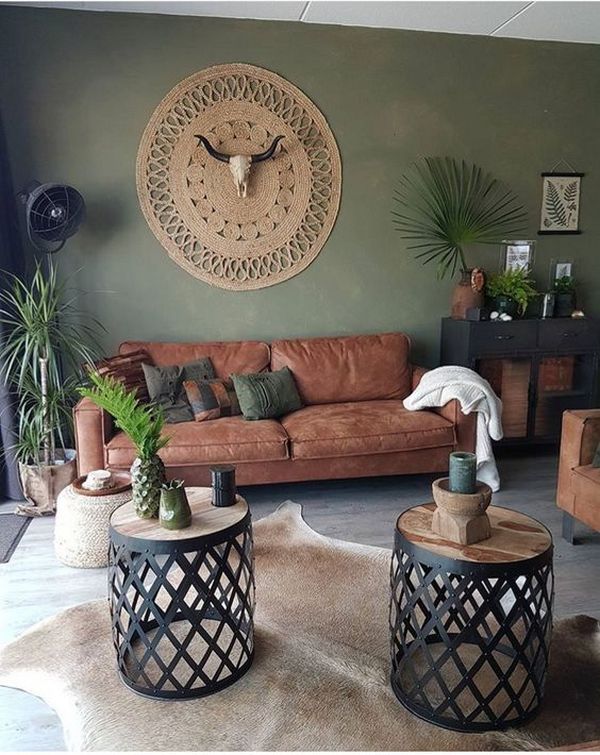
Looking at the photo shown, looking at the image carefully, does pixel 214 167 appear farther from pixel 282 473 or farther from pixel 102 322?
pixel 282 473

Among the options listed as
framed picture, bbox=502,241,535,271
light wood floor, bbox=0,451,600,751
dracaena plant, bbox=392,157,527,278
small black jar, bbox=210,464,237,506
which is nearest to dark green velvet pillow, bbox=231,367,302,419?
light wood floor, bbox=0,451,600,751

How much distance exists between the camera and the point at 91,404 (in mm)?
3236

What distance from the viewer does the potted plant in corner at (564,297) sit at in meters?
4.30

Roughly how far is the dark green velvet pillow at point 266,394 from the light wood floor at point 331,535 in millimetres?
461

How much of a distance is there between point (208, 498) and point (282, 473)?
128 centimetres

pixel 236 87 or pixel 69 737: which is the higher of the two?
pixel 236 87

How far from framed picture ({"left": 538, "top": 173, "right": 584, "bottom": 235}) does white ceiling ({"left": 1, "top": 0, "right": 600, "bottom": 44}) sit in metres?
0.92

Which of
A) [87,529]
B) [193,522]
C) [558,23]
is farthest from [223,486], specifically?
[558,23]

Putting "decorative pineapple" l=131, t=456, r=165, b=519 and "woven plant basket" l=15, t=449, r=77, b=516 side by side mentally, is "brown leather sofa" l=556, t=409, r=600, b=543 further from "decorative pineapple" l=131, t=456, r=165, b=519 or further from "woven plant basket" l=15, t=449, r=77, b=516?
"woven plant basket" l=15, t=449, r=77, b=516

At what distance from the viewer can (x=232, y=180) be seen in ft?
13.3

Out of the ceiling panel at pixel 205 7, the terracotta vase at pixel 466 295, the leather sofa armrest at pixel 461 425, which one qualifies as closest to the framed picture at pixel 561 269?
the terracotta vase at pixel 466 295

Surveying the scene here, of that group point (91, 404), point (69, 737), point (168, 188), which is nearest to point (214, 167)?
point (168, 188)

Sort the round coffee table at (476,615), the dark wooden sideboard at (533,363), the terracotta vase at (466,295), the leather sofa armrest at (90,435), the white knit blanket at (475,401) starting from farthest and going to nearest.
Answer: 1. the terracotta vase at (466,295)
2. the dark wooden sideboard at (533,363)
3. the white knit blanket at (475,401)
4. the leather sofa armrest at (90,435)
5. the round coffee table at (476,615)

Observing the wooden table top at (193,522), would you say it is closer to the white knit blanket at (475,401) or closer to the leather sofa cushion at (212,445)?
the leather sofa cushion at (212,445)
